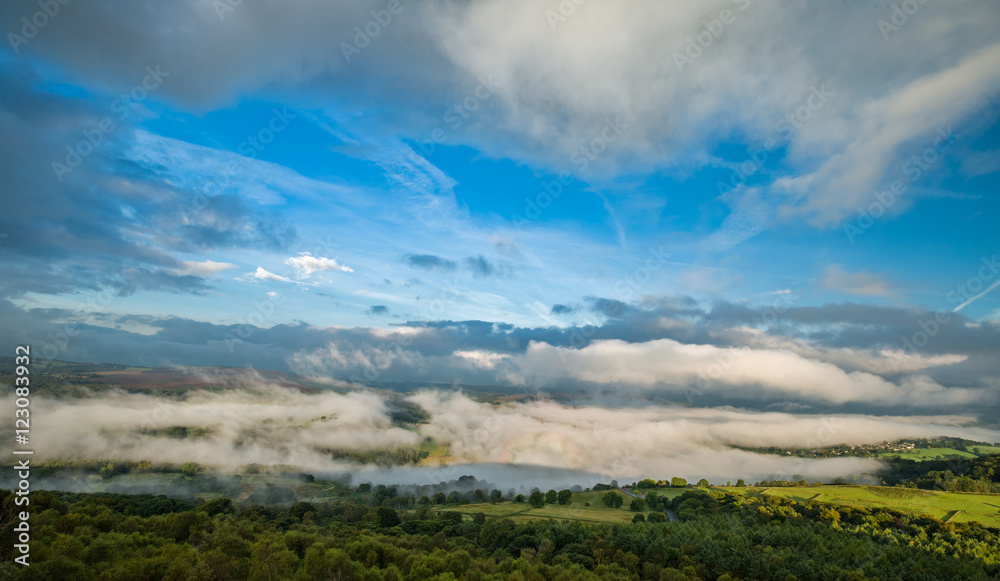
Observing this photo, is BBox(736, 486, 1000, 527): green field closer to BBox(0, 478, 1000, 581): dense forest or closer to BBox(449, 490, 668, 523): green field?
BBox(0, 478, 1000, 581): dense forest

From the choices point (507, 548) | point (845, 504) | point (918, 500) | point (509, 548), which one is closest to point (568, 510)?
point (507, 548)

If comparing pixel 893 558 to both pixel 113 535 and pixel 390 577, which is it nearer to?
pixel 390 577

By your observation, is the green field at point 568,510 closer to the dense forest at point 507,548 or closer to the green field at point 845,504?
the green field at point 845,504

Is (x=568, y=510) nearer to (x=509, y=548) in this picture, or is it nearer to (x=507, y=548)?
(x=507, y=548)

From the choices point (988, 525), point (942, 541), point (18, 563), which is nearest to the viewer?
point (18, 563)

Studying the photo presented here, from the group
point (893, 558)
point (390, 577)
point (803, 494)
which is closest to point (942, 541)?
point (893, 558)

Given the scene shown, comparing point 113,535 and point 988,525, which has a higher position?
point 113,535

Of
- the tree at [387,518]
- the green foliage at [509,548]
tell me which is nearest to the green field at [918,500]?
the green foliage at [509,548]
